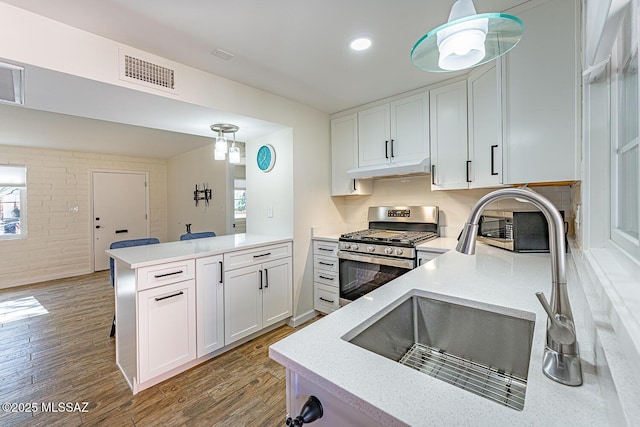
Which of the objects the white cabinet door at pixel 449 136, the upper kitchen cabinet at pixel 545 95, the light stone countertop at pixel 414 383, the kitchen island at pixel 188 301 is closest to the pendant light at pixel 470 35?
the upper kitchen cabinet at pixel 545 95

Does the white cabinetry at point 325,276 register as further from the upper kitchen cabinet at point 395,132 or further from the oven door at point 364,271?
the upper kitchen cabinet at point 395,132

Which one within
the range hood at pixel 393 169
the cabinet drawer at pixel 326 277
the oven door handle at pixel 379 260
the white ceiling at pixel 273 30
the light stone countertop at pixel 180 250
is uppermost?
the white ceiling at pixel 273 30

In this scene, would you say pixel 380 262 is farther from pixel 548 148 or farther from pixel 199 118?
pixel 199 118

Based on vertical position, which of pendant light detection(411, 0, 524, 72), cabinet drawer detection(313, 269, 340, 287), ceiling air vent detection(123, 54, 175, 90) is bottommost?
cabinet drawer detection(313, 269, 340, 287)

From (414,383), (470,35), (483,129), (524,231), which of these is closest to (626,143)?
(470,35)

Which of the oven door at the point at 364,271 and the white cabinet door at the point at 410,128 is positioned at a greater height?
the white cabinet door at the point at 410,128

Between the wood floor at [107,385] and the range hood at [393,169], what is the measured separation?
176 cm

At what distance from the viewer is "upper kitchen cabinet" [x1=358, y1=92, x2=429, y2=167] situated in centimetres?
263

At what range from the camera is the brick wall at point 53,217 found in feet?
14.5

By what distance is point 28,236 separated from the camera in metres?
4.55

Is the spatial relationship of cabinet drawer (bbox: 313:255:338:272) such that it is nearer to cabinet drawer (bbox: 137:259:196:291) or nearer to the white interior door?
cabinet drawer (bbox: 137:259:196:291)

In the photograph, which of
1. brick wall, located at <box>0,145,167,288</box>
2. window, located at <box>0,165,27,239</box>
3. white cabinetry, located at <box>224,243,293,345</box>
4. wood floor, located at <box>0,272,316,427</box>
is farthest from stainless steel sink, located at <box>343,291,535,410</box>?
window, located at <box>0,165,27,239</box>

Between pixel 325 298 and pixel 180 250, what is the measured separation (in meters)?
1.54

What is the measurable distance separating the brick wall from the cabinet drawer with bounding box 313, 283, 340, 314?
4646mm
